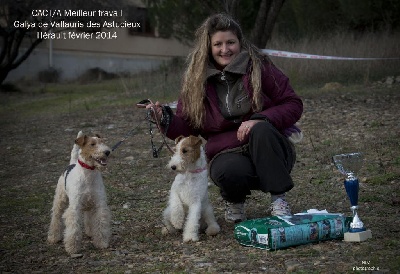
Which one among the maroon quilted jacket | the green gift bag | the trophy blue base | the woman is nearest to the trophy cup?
the trophy blue base

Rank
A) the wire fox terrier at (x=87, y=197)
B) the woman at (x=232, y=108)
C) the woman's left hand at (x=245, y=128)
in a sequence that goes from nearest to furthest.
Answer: the wire fox terrier at (x=87, y=197)
the woman's left hand at (x=245, y=128)
the woman at (x=232, y=108)

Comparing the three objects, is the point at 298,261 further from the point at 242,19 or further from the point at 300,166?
the point at 242,19

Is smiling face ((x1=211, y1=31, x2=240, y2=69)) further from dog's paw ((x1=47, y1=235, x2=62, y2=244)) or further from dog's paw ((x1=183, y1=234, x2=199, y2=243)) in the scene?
dog's paw ((x1=47, y1=235, x2=62, y2=244))

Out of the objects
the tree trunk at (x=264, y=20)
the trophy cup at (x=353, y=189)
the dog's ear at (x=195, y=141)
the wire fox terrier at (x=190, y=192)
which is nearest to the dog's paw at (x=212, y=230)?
the wire fox terrier at (x=190, y=192)

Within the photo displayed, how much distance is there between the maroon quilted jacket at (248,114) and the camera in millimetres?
5547

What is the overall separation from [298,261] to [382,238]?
741 mm

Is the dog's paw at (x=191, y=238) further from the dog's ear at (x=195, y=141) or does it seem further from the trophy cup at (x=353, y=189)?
the trophy cup at (x=353, y=189)

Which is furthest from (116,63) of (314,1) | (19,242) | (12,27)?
(19,242)

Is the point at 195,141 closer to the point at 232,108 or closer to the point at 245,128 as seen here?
the point at 245,128

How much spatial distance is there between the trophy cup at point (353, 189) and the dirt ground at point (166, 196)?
0.07 meters

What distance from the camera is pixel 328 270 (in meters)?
4.27

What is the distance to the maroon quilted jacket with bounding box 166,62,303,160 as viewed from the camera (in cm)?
555

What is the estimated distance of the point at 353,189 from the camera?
4934 millimetres

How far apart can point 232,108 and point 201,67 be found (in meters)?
0.41
